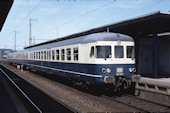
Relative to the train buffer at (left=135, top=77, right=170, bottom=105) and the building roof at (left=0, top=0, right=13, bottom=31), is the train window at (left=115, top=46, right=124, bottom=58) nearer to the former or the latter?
the train buffer at (left=135, top=77, right=170, bottom=105)

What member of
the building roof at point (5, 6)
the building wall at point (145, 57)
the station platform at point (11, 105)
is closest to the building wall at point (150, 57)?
the building wall at point (145, 57)

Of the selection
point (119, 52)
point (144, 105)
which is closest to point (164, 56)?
point (119, 52)

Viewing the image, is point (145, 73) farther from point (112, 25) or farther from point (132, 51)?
point (132, 51)

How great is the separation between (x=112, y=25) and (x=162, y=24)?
12.1 ft

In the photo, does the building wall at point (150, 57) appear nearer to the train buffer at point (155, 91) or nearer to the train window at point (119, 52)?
the train buffer at point (155, 91)

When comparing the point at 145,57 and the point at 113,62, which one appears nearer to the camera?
the point at 113,62

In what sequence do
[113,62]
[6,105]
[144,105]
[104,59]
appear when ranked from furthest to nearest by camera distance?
[113,62] < [104,59] < [144,105] < [6,105]

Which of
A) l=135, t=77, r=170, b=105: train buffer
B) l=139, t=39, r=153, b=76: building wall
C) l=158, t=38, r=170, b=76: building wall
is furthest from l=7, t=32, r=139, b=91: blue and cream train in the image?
l=158, t=38, r=170, b=76: building wall

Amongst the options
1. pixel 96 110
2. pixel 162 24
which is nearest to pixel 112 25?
pixel 162 24

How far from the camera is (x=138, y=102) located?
890cm

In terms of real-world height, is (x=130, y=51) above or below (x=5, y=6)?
below

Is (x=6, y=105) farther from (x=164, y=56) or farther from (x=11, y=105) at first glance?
(x=164, y=56)

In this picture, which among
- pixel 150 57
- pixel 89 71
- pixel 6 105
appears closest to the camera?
pixel 6 105

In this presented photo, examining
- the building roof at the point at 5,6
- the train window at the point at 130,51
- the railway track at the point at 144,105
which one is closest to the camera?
the railway track at the point at 144,105
